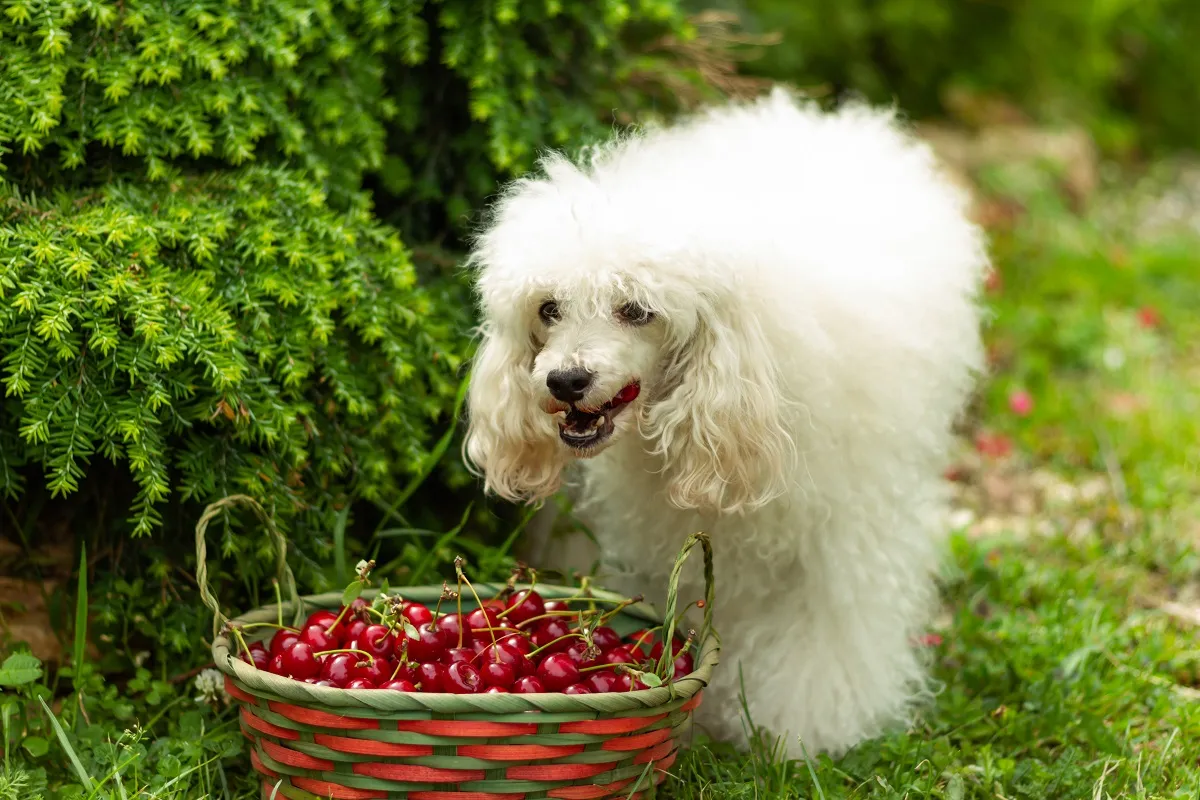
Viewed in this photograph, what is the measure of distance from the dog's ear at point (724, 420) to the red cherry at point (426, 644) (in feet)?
1.70

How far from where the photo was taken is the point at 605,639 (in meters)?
2.32

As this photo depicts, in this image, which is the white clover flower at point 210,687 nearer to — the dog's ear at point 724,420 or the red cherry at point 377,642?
the red cherry at point 377,642

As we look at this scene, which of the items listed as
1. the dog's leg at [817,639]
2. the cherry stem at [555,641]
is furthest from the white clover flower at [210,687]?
the dog's leg at [817,639]

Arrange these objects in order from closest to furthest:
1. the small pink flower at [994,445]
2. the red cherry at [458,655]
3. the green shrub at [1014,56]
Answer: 1. the red cherry at [458,655]
2. the small pink flower at [994,445]
3. the green shrub at [1014,56]

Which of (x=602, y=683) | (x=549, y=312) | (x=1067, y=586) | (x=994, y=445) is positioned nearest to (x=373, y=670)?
(x=602, y=683)

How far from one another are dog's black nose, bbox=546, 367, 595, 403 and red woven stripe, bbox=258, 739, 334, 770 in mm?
738

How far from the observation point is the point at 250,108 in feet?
8.93

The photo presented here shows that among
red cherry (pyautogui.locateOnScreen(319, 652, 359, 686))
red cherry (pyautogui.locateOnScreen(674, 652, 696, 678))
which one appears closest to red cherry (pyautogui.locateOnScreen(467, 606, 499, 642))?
red cherry (pyautogui.locateOnScreen(319, 652, 359, 686))

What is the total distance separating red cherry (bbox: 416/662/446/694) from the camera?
210 cm

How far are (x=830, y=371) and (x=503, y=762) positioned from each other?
38.3 inches

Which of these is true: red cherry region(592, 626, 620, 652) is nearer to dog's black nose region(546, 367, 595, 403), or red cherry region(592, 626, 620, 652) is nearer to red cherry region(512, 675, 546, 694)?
red cherry region(512, 675, 546, 694)

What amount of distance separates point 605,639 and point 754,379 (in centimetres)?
55

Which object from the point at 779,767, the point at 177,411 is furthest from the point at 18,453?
the point at 779,767

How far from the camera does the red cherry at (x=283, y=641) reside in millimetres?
2207
